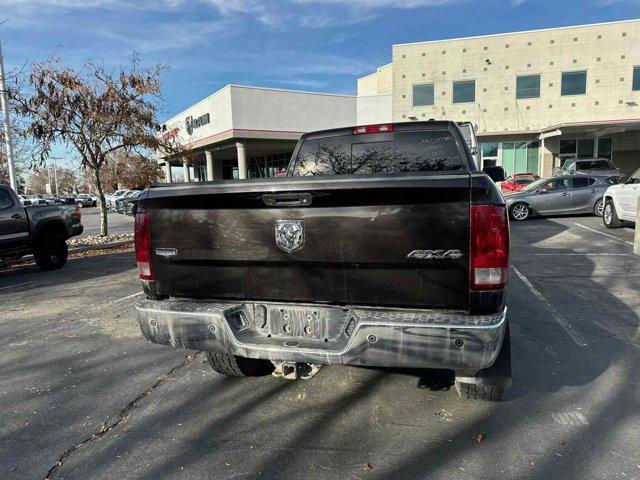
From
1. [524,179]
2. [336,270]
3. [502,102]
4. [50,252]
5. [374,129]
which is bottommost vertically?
[50,252]

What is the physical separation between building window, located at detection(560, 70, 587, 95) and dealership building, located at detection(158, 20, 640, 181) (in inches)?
2.1

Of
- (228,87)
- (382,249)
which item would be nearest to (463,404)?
(382,249)

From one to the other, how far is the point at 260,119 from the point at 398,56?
10.8 metres

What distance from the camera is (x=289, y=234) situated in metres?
2.79

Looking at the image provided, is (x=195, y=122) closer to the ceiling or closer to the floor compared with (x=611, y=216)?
closer to the ceiling

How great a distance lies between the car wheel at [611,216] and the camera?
1206cm

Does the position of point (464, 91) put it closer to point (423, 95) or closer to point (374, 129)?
point (423, 95)

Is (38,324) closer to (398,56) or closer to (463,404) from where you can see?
(463,404)

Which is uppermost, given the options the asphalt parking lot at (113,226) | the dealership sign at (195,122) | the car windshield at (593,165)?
the dealership sign at (195,122)

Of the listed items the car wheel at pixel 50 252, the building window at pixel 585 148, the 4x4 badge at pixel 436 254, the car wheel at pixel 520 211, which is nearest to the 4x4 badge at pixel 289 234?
the 4x4 badge at pixel 436 254

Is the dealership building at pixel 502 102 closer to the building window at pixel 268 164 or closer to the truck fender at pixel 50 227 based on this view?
the building window at pixel 268 164

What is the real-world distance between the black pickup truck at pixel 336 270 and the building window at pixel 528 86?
93.3 ft

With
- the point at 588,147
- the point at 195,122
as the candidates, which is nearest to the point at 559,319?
the point at 588,147

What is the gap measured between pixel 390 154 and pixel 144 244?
A: 7.87 ft
